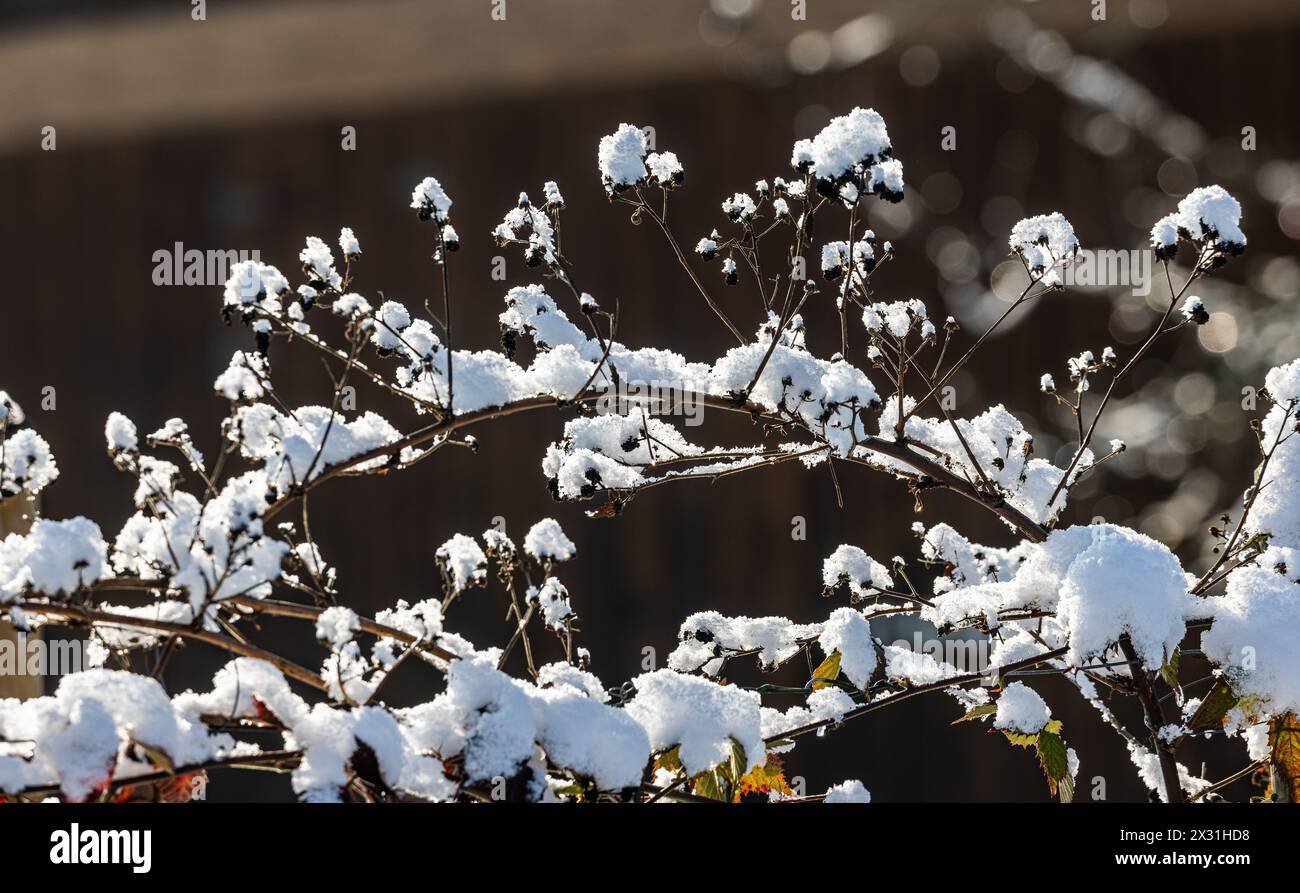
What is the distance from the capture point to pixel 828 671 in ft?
4.59

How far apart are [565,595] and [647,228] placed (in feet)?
8.81

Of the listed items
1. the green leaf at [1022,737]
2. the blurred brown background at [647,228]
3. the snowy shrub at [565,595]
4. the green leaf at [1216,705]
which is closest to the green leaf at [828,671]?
the snowy shrub at [565,595]

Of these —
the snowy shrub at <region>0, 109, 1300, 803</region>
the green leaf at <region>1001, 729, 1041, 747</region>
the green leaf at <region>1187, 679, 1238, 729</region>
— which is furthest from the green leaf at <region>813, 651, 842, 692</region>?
the green leaf at <region>1187, 679, 1238, 729</region>

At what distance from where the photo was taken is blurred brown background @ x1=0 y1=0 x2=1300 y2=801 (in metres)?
3.63

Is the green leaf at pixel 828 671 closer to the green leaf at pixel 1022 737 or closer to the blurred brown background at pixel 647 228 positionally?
the green leaf at pixel 1022 737

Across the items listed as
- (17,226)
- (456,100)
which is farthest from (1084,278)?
(17,226)

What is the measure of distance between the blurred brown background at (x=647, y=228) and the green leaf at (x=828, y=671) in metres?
2.13

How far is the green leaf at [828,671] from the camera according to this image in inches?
55.0

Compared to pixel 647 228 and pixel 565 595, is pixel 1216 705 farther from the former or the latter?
pixel 647 228

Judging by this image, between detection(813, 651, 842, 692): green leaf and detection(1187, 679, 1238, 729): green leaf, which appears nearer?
detection(1187, 679, 1238, 729): green leaf

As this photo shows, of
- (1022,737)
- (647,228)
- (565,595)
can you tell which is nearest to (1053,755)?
(1022,737)

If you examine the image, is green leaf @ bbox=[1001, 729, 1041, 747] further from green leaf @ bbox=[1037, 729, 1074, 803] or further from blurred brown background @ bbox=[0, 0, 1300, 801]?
blurred brown background @ bbox=[0, 0, 1300, 801]
